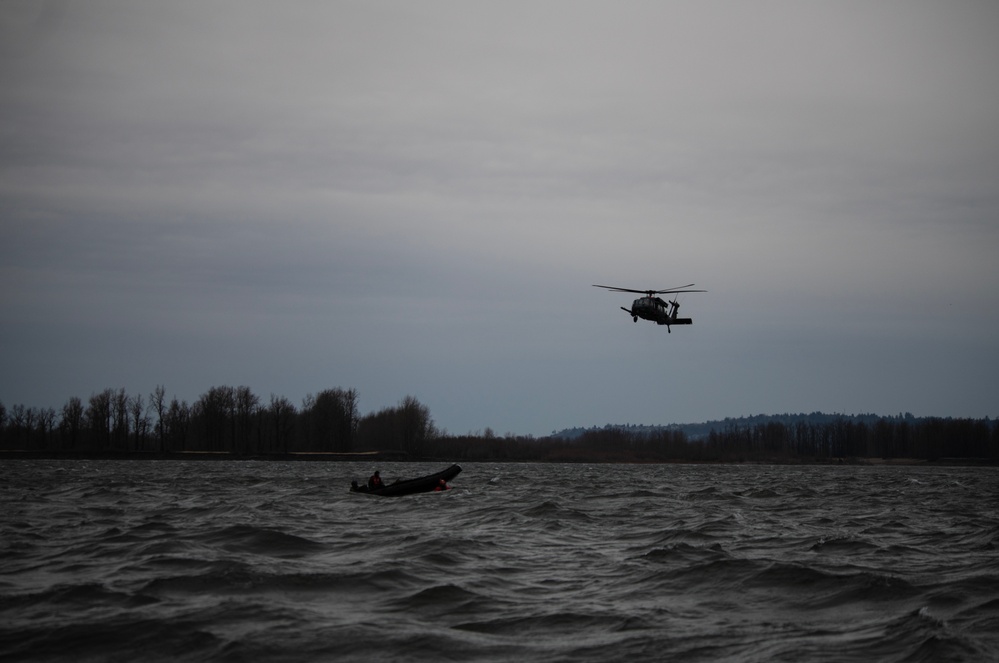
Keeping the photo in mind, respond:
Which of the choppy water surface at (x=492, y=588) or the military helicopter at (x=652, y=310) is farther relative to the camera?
the military helicopter at (x=652, y=310)

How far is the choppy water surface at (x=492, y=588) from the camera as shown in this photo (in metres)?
14.3

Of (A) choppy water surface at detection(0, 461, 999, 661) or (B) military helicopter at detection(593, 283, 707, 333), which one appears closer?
(A) choppy water surface at detection(0, 461, 999, 661)

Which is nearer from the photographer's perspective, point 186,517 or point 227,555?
point 227,555

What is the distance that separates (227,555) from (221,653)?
33.2ft

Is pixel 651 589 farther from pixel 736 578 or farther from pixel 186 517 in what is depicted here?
pixel 186 517

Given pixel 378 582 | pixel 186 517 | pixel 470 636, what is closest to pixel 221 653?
pixel 470 636

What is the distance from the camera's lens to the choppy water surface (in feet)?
46.9

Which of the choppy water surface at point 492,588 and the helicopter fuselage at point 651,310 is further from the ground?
the helicopter fuselage at point 651,310

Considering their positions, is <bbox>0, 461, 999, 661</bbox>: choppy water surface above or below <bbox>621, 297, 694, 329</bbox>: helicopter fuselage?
below

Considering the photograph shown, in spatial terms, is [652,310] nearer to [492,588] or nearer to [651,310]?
[651,310]

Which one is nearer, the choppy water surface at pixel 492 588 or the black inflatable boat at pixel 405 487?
the choppy water surface at pixel 492 588

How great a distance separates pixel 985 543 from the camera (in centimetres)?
2766

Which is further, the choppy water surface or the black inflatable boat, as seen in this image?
the black inflatable boat

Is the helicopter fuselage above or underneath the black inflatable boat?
above
